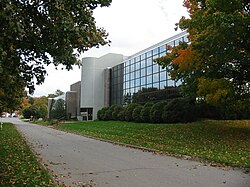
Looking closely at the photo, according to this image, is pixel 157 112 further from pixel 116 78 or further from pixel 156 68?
pixel 116 78

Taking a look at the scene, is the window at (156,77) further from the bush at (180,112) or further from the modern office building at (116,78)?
the bush at (180,112)

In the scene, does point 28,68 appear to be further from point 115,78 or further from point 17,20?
point 115,78

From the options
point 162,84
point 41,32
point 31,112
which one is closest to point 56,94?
point 31,112

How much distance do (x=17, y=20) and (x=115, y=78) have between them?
165ft

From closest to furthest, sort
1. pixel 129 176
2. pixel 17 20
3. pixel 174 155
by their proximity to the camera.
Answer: pixel 17 20, pixel 129 176, pixel 174 155

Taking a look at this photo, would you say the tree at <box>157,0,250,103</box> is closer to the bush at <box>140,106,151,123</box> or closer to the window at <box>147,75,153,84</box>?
the bush at <box>140,106,151,123</box>

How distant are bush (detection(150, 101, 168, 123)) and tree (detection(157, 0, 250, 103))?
1183 cm

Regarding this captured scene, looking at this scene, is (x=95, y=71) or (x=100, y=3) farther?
(x=95, y=71)

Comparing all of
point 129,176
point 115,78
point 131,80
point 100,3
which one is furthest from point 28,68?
point 115,78

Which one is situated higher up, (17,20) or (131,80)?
(131,80)

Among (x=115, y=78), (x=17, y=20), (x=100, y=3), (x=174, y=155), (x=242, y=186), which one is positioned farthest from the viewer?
(x=115, y=78)

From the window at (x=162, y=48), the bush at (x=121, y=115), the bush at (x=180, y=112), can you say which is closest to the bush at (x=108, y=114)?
the bush at (x=121, y=115)

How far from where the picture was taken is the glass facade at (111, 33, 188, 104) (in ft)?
124

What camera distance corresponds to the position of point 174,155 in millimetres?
11227
